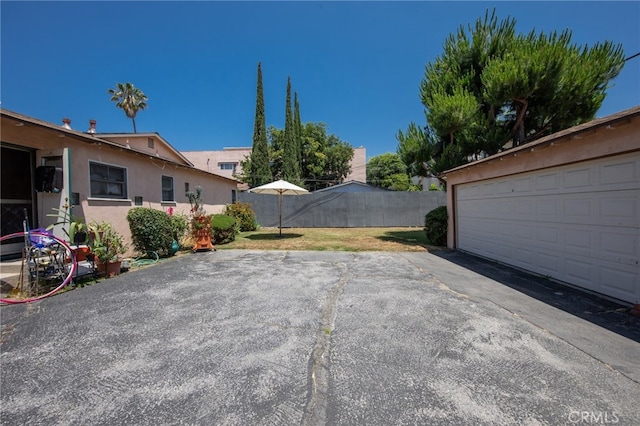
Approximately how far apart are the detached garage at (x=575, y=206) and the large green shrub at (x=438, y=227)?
2211 millimetres

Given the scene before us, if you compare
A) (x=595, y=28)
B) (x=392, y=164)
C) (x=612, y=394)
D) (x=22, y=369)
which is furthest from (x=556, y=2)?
(x=392, y=164)

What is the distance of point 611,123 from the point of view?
12.6 ft

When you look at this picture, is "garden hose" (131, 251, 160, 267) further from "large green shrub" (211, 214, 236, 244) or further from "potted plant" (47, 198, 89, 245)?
"large green shrub" (211, 214, 236, 244)

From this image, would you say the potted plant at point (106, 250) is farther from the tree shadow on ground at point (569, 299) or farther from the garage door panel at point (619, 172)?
the garage door panel at point (619, 172)

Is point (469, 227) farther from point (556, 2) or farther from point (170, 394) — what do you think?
point (170, 394)

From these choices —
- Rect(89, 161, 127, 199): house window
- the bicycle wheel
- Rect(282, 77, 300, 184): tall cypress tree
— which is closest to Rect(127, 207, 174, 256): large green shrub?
Rect(89, 161, 127, 199): house window

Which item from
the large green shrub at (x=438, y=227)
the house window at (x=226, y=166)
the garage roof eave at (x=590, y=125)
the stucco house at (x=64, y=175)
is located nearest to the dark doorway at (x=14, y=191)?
the stucco house at (x=64, y=175)

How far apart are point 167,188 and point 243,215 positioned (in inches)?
189

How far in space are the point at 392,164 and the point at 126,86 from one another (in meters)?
31.3

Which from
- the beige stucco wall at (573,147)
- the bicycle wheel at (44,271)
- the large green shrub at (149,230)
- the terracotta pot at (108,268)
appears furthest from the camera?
the large green shrub at (149,230)

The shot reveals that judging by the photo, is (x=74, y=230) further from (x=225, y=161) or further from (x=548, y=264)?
(x=225, y=161)

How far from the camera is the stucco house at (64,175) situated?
522 centimetres

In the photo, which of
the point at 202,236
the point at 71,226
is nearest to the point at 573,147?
the point at 71,226

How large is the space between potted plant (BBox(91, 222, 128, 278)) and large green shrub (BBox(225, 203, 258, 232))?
25.0 feet
